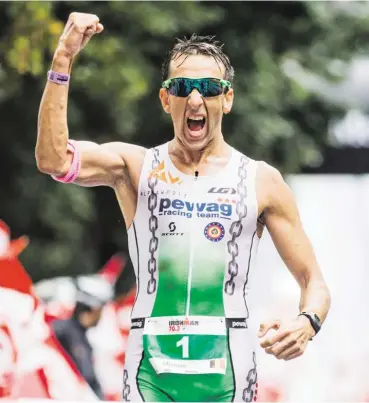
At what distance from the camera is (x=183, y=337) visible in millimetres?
5797

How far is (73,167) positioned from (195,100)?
20.5 inches

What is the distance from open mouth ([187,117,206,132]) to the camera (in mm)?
5895

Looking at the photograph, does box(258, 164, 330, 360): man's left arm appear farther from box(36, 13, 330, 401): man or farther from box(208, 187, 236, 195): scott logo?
box(208, 187, 236, 195): scott logo

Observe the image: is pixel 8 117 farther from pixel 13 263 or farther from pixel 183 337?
pixel 183 337

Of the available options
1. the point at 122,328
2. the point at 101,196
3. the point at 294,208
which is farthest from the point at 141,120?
the point at 294,208

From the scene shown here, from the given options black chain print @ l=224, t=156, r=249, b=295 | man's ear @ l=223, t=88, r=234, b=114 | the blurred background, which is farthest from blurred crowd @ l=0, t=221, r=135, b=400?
man's ear @ l=223, t=88, r=234, b=114

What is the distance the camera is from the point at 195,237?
588 cm

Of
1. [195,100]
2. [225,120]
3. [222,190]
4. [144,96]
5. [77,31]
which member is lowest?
[222,190]

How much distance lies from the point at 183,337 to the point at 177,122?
0.81 metres

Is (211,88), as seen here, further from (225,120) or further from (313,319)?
(225,120)

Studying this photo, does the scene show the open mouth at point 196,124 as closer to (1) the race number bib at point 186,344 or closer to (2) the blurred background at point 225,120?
(1) the race number bib at point 186,344

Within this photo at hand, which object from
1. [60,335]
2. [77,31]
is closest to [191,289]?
[77,31]

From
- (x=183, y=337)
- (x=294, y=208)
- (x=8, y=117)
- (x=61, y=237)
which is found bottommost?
(x=183, y=337)

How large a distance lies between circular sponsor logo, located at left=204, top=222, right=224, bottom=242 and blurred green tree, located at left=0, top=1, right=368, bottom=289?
8.56 m
